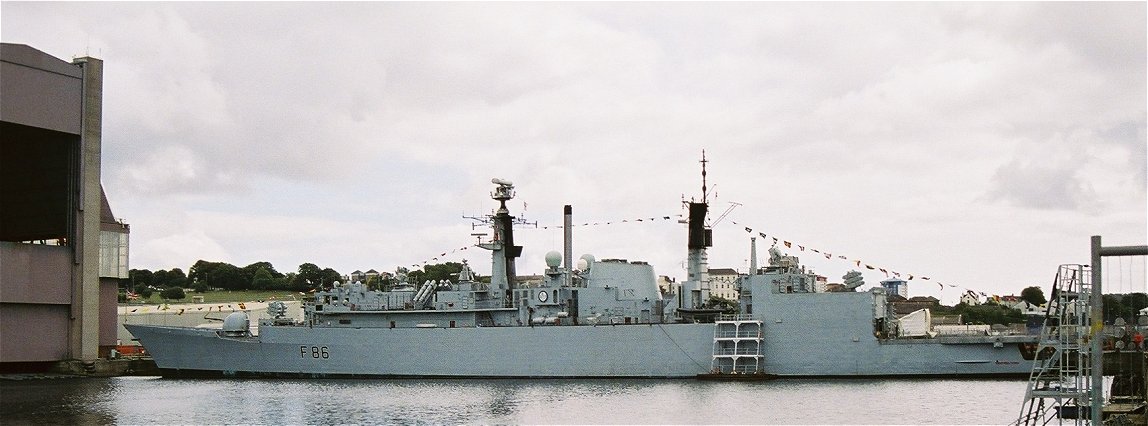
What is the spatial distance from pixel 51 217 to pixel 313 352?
32.5 ft

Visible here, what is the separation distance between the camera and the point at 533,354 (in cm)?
3753

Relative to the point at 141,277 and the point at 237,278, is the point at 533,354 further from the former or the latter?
the point at 141,277

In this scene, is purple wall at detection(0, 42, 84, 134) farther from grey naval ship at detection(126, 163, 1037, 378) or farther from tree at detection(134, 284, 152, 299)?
tree at detection(134, 284, 152, 299)

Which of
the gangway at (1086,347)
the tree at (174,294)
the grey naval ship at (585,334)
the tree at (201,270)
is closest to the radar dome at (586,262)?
the grey naval ship at (585,334)

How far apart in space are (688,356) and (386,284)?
12205mm

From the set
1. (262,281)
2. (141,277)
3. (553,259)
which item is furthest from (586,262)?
(141,277)

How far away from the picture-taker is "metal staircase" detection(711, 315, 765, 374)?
3559 centimetres

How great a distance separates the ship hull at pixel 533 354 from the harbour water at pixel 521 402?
887mm

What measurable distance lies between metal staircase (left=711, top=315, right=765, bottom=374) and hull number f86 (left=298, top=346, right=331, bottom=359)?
13.7 metres

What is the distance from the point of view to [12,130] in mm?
35844

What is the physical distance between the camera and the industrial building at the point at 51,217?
117 ft

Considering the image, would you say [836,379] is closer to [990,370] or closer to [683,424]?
[990,370]

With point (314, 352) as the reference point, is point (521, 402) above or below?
below

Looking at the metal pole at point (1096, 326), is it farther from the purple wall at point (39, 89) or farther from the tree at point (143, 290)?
the tree at point (143, 290)
